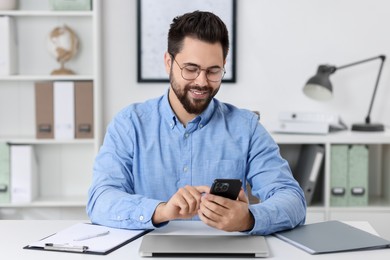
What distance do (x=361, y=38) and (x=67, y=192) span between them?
1.83 meters

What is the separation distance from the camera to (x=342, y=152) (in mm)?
3438

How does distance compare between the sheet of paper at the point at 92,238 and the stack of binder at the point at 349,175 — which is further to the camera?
the stack of binder at the point at 349,175

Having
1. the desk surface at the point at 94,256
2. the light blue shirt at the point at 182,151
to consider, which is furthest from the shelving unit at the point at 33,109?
the desk surface at the point at 94,256

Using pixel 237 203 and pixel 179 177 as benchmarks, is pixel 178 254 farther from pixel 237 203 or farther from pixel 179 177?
pixel 179 177

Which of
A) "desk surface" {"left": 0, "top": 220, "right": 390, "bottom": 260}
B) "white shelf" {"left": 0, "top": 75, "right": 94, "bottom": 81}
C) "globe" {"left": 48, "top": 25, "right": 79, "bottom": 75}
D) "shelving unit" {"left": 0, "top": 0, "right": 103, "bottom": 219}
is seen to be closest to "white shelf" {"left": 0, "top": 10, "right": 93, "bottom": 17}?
"shelving unit" {"left": 0, "top": 0, "right": 103, "bottom": 219}

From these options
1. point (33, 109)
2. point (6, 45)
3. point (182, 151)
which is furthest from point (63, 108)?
point (182, 151)

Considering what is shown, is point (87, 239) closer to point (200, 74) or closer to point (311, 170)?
point (200, 74)

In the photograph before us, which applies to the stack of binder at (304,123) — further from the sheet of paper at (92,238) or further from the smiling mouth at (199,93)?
the sheet of paper at (92,238)

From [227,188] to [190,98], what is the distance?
1.55 feet

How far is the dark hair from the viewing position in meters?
2.13

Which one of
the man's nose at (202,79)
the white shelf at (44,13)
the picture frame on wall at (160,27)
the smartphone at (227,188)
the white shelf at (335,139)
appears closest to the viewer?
the smartphone at (227,188)

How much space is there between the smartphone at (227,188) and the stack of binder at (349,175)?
1751 millimetres

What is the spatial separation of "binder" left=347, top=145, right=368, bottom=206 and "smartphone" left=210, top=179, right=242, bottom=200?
178 cm

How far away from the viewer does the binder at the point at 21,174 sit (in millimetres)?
3598
